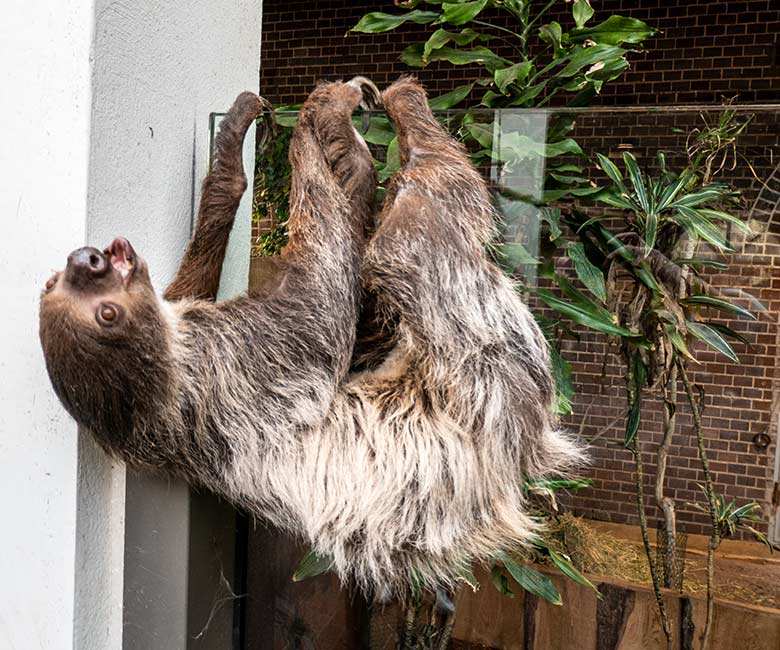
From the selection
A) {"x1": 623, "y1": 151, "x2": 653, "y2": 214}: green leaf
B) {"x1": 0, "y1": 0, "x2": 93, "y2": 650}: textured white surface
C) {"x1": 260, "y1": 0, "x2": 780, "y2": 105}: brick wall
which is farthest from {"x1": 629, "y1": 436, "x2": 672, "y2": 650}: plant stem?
{"x1": 260, "y1": 0, "x2": 780, "y2": 105}: brick wall

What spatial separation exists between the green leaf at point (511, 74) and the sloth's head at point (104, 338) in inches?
53.2

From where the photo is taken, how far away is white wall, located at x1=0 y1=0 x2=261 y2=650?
1.99 metres

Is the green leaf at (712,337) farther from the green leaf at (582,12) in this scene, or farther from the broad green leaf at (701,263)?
the green leaf at (582,12)

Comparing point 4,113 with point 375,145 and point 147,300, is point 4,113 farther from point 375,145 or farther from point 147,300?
point 375,145

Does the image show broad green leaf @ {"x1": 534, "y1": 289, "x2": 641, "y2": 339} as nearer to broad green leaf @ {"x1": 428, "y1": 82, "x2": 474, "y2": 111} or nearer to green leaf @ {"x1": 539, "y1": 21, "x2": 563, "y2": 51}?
broad green leaf @ {"x1": 428, "y1": 82, "x2": 474, "y2": 111}

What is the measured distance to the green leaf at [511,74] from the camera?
8.15ft

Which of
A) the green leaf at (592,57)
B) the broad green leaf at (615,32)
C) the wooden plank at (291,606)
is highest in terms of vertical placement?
the broad green leaf at (615,32)

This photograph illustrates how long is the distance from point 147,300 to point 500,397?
3.29 ft

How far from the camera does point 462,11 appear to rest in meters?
2.56

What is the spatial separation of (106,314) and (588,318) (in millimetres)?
1335

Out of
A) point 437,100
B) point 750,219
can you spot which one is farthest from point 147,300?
point 750,219

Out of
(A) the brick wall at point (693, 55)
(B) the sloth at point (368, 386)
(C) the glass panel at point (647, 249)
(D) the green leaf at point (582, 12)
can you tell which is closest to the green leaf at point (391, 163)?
(C) the glass panel at point (647, 249)

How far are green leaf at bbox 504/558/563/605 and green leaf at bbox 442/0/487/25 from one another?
185 centimetres

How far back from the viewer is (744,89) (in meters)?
6.11
